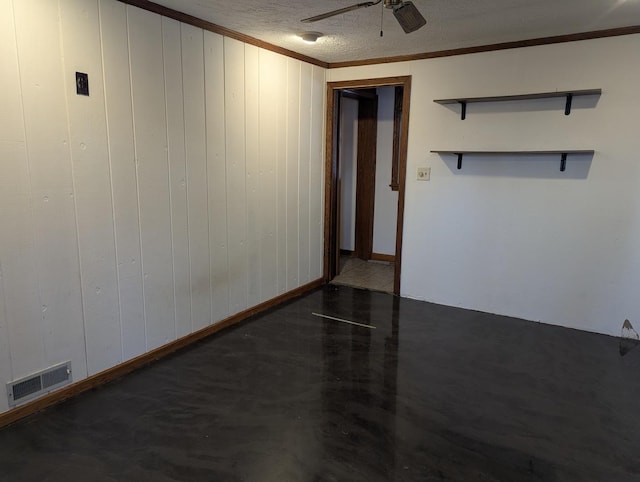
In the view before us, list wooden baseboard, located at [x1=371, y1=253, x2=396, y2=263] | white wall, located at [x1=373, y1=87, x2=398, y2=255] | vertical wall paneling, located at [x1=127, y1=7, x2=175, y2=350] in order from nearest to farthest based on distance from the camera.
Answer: vertical wall paneling, located at [x1=127, y1=7, x2=175, y2=350] → white wall, located at [x1=373, y1=87, x2=398, y2=255] → wooden baseboard, located at [x1=371, y1=253, x2=396, y2=263]

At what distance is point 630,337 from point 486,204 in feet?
4.82

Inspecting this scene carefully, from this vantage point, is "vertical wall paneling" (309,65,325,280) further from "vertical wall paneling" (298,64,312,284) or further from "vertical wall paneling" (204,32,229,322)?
"vertical wall paneling" (204,32,229,322)

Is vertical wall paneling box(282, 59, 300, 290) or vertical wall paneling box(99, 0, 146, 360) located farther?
vertical wall paneling box(282, 59, 300, 290)

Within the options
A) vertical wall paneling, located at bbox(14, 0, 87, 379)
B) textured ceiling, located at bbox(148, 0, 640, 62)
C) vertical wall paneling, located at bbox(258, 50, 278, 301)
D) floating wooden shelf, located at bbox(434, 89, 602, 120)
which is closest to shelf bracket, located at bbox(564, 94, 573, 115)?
floating wooden shelf, located at bbox(434, 89, 602, 120)

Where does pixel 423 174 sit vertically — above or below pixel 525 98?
below

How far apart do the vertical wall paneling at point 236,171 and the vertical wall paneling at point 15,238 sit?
1.42 meters

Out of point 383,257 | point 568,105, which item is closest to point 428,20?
point 568,105

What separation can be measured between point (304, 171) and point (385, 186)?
1785mm

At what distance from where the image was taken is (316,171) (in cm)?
445

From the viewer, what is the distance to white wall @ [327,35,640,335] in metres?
3.28

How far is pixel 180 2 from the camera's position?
8.71 feet

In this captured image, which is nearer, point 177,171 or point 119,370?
point 119,370

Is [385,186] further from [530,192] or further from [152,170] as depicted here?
[152,170]

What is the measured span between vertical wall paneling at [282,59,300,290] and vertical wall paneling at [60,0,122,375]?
5.85ft
